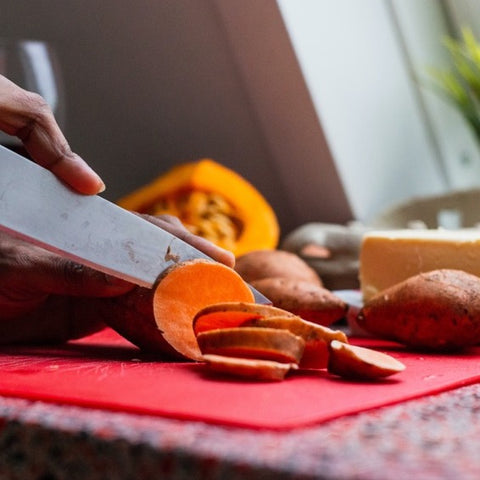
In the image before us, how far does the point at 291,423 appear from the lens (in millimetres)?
750

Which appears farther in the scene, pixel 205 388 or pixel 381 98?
pixel 381 98

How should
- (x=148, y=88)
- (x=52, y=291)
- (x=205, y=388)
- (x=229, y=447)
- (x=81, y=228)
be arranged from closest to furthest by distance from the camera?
(x=229, y=447) → (x=205, y=388) → (x=81, y=228) → (x=52, y=291) → (x=148, y=88)

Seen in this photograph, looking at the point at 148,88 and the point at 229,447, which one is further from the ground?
the point at 148,88

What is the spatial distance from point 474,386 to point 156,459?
0.41 meters

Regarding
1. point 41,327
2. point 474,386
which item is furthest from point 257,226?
point 474,386

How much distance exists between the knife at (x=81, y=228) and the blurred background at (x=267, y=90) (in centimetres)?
101

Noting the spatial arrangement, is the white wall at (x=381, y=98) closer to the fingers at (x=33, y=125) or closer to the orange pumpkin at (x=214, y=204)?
the orange pumpkin at (x=214, y=204)

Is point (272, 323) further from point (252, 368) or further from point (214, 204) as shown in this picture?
point (214, 204)

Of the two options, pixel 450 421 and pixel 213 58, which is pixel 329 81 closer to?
pixel 213 58

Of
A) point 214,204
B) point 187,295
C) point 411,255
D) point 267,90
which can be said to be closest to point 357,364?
point 187,295

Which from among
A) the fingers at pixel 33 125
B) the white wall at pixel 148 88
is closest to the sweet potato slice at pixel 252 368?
the fingers at pixel 33 125

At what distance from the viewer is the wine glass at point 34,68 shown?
1963mm

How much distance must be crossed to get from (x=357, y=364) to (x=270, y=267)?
1.92 feet

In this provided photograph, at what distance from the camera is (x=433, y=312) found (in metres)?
1.22
